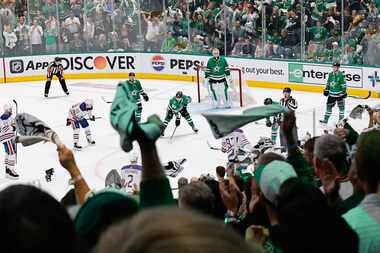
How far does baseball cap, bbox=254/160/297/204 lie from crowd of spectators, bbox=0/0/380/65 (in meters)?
15.6

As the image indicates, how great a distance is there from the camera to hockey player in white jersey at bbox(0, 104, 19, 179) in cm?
1259

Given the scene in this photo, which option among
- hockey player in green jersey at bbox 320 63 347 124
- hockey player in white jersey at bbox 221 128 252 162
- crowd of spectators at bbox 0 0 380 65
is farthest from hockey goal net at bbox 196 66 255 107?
hockey player in white jersey at bbox 221 128 252 162

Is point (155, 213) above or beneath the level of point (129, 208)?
above

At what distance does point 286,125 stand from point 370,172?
1.05 metres

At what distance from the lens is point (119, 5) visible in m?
23.6

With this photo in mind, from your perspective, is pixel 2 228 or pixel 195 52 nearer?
pixel 2 228

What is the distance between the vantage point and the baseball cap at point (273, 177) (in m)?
2.92

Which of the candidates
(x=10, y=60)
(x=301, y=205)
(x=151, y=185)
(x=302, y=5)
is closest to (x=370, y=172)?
(x=301, y=205)

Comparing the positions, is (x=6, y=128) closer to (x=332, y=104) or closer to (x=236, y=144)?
(x=236, y=144)

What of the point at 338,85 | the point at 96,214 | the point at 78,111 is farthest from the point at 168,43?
the point at 96,214

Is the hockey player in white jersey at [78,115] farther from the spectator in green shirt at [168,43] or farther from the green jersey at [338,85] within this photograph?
the spectator in green shirt at [168,43]

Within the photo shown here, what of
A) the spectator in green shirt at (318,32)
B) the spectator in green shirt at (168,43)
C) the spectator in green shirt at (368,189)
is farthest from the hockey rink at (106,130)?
the spectator in green shirt at (368,189)

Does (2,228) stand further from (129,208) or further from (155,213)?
(129,208)

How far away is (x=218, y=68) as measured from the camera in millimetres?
17453
